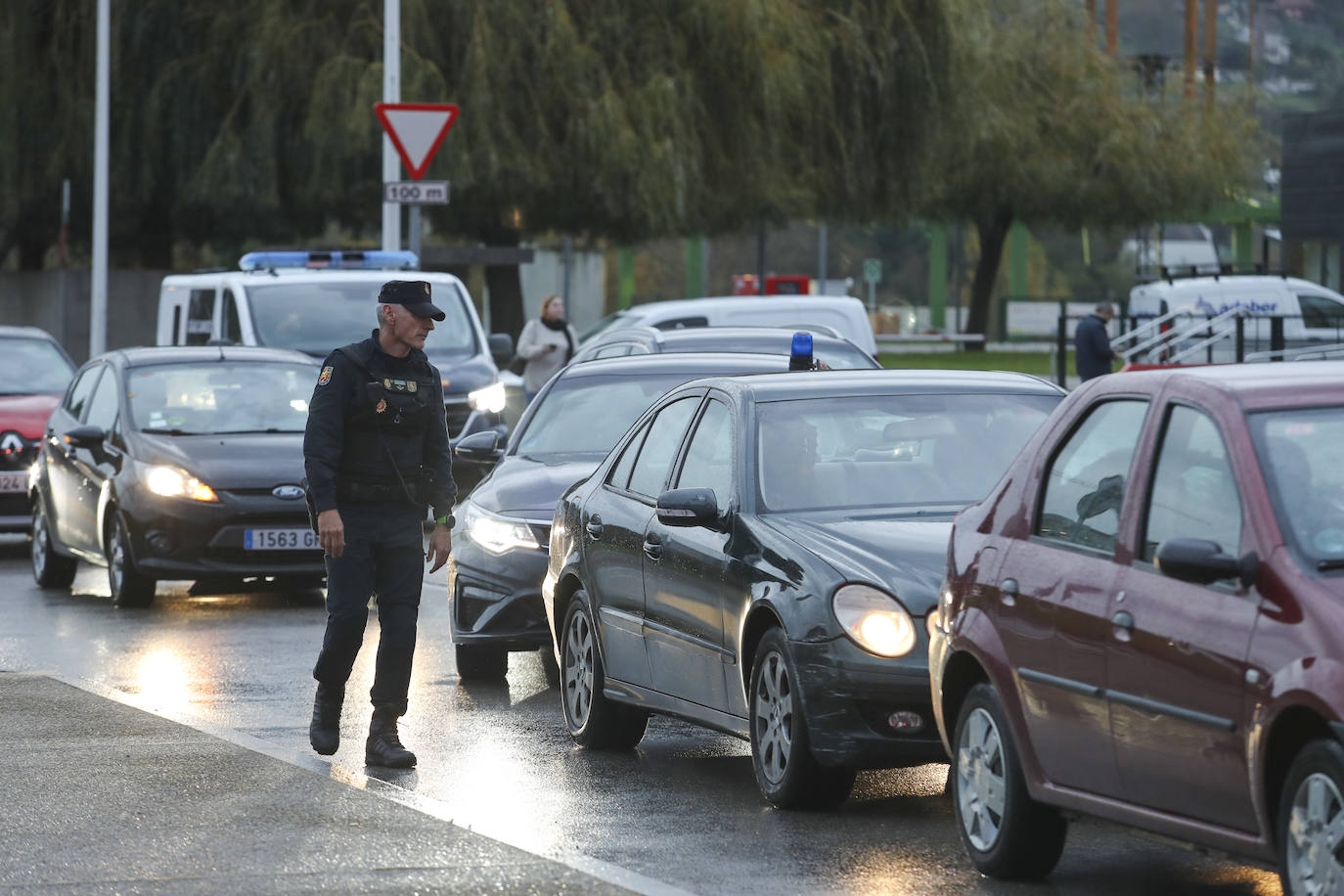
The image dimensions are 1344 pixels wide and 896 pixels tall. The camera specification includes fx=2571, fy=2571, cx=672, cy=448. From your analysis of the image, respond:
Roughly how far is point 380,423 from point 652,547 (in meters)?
1.05

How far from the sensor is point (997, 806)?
22.6 feet

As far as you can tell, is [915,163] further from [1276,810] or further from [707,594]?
[1276,810]

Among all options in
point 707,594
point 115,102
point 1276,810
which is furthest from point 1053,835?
point 115,102

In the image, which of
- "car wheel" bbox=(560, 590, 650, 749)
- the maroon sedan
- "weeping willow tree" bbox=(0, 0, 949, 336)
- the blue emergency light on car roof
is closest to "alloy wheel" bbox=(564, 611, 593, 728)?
"car wheel" bbox=(560, 590, 650, 749)

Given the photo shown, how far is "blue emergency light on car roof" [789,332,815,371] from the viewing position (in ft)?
35.3

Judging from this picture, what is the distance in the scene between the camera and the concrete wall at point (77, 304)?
39469 mm

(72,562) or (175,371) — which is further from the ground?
(175,371)

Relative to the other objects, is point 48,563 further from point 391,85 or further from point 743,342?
point 391,85

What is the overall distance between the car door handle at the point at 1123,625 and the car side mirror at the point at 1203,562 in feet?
1.08

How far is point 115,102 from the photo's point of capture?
3428cm

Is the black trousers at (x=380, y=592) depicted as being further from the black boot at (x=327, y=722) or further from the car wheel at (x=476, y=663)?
the car wheel at (x=476, y=663)


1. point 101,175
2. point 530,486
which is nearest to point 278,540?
point 530,486

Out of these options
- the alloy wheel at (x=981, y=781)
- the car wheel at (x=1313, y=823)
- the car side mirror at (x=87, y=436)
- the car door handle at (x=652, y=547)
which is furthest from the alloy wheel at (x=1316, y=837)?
the car side mirror at (x=87, y=436)

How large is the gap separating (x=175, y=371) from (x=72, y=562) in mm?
1484
